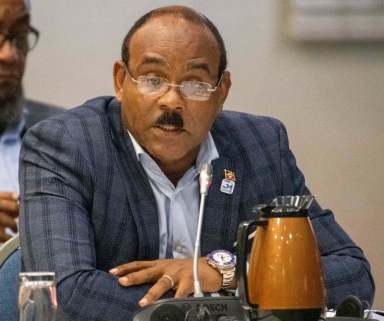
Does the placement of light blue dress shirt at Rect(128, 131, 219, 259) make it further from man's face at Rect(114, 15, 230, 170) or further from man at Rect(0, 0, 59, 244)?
man at Rect(0, 0, 59, 244)

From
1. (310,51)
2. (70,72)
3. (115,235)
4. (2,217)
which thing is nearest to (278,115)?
(310,51)

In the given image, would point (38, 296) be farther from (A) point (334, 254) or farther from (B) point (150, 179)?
(A) point (334, 254)

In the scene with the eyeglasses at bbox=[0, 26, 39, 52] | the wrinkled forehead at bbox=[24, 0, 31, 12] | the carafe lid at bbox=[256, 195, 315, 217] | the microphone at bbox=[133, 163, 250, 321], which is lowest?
the microphone at bbox=[133, 163, 250, 321]

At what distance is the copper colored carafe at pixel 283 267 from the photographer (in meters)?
1.97

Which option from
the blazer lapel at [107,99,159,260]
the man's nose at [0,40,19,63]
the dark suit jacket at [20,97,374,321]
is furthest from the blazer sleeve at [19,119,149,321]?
the man's nose at [0,40,19,63]

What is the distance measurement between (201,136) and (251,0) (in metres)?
1.41

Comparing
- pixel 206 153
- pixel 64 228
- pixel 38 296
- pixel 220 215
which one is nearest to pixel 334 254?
pixel 220 215

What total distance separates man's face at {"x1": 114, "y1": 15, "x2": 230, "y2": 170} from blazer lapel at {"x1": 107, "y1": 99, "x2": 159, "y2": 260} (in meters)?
0.05

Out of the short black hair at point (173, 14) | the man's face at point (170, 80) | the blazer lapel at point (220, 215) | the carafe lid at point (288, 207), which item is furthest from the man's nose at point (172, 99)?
the carafe lid at point (288, 207)

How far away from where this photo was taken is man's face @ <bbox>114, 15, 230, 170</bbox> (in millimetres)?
2699

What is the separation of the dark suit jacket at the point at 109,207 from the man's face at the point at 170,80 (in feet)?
0.32

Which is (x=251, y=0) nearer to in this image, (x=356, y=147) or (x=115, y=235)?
(x=356, y=147)

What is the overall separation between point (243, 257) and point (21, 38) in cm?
226

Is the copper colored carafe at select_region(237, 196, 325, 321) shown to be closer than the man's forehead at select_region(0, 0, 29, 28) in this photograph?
Yes
